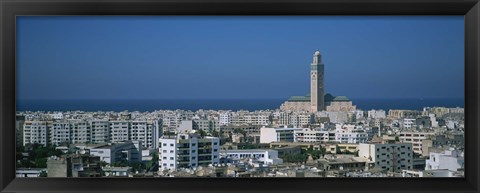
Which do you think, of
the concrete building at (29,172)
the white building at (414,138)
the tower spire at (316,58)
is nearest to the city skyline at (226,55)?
the tower spire at (316,58)

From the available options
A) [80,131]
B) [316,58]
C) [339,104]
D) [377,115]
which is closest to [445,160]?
[377,115]

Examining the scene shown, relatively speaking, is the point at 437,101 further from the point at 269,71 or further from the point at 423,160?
the point at 269,71

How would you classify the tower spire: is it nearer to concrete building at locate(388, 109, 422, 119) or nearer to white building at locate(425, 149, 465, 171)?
concrete building at locate(388, 109, 422, 119)

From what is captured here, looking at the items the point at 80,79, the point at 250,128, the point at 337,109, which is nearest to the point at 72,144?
the point at 80,79

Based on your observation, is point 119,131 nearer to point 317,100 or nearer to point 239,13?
point 239,13

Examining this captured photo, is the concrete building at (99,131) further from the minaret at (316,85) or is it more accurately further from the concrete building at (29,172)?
the minaret at (316,85)

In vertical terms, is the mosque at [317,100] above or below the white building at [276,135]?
above
